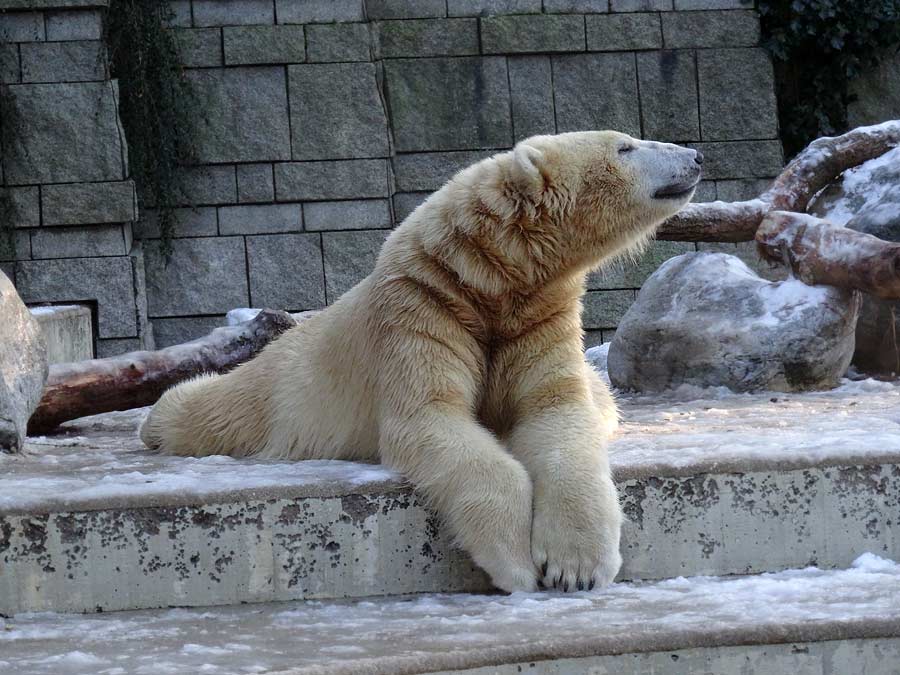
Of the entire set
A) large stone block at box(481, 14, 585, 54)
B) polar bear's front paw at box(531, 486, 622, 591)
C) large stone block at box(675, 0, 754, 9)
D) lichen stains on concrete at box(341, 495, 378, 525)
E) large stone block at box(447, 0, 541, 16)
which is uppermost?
large stone block at box(447, 0, 541, 16)

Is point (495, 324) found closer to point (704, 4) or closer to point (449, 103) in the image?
point (449, 103)

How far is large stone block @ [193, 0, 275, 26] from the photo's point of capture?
761cm

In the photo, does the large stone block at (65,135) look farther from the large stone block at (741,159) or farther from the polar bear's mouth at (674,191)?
the polar bear's mouth at (674,191)

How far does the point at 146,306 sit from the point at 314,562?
16.3 ft

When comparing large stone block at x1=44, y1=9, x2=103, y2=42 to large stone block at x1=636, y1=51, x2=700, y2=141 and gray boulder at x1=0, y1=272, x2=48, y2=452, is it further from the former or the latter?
gray boulder at x1=0, y1=272, x2=48, y2=452

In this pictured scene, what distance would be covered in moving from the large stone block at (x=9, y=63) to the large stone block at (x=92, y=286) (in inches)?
39.8

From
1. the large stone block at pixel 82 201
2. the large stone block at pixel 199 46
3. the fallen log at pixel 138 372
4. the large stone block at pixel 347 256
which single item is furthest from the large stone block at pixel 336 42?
the fallen log at pixel 138 372

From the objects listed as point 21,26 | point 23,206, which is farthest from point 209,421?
point 21,26

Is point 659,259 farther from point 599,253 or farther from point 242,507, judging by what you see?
point 242,507

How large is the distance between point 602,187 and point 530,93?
15.7 ft

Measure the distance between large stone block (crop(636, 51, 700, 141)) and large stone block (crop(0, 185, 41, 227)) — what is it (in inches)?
144

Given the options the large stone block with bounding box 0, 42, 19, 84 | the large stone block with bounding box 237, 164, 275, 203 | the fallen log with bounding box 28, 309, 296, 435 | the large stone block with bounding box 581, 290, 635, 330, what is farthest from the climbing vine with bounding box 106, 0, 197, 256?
the large stone block with bounding box 581, 290, 635, 330

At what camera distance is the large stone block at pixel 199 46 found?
756 cm

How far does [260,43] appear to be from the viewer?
24.9ft
